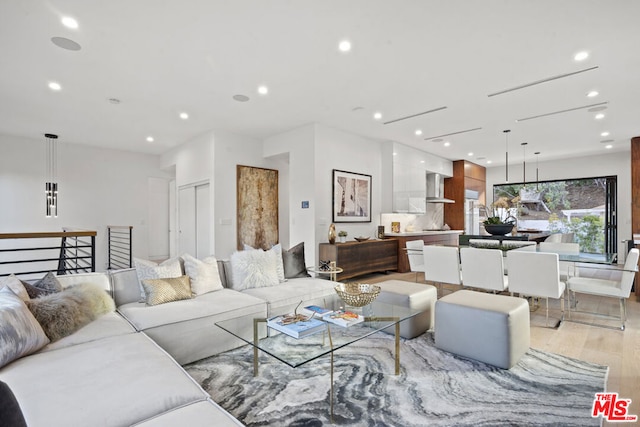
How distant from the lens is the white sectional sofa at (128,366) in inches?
48.9

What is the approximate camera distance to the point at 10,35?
113 inches

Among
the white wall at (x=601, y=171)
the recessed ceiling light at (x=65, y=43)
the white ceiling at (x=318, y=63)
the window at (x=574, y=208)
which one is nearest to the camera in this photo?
the white ceiling at (x=318, y=63)

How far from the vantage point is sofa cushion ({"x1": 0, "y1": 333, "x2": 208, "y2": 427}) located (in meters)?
1.23

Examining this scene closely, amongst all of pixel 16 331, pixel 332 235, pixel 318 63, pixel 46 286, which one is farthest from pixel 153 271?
pixel 332 235

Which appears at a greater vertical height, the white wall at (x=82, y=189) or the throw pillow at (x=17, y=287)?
the white wall at (x=82, y=189)

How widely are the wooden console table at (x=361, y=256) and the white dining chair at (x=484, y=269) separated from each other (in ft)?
6.81

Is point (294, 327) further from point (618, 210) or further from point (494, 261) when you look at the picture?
point (618, 210)

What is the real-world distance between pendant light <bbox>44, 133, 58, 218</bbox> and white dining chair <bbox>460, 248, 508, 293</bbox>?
7.68m

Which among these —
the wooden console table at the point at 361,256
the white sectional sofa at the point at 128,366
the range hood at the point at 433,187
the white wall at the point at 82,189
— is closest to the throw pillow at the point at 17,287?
the white sectional sofa at the point at 128,366

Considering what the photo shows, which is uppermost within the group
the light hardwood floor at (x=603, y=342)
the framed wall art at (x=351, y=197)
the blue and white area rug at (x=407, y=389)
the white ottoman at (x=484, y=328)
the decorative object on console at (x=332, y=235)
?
the framed wall art at (x=351, y=197)

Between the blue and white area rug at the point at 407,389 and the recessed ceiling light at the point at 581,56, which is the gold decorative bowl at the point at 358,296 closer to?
the blue and white area rug at the point at 407,389

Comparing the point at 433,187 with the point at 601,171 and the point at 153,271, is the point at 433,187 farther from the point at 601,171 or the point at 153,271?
the point at 153,271

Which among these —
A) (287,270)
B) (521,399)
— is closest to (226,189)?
(287,270)

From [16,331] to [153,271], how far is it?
1201 mm
